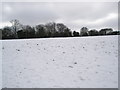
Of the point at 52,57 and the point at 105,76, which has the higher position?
the point at 52,57

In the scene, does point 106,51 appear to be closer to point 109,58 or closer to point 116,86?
point 109,58

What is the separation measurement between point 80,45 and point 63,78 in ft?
14.4

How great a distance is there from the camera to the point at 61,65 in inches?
254

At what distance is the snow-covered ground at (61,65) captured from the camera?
16.5ft

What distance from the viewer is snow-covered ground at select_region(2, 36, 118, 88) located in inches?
198

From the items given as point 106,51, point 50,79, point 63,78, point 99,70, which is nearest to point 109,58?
point 106,51

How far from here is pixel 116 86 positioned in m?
4.72

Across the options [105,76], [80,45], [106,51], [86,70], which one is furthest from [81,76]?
[80,45]

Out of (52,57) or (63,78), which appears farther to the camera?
(52,57)

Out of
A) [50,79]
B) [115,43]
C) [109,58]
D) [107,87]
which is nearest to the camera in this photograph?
[107,87]

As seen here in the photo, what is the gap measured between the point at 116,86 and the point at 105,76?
66cm

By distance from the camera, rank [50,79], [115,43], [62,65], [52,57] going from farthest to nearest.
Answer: [115,43], [52,57], [62,65], [50,79]

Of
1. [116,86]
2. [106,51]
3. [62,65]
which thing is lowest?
[116,86]

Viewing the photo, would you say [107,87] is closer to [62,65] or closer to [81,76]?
[81,76]
